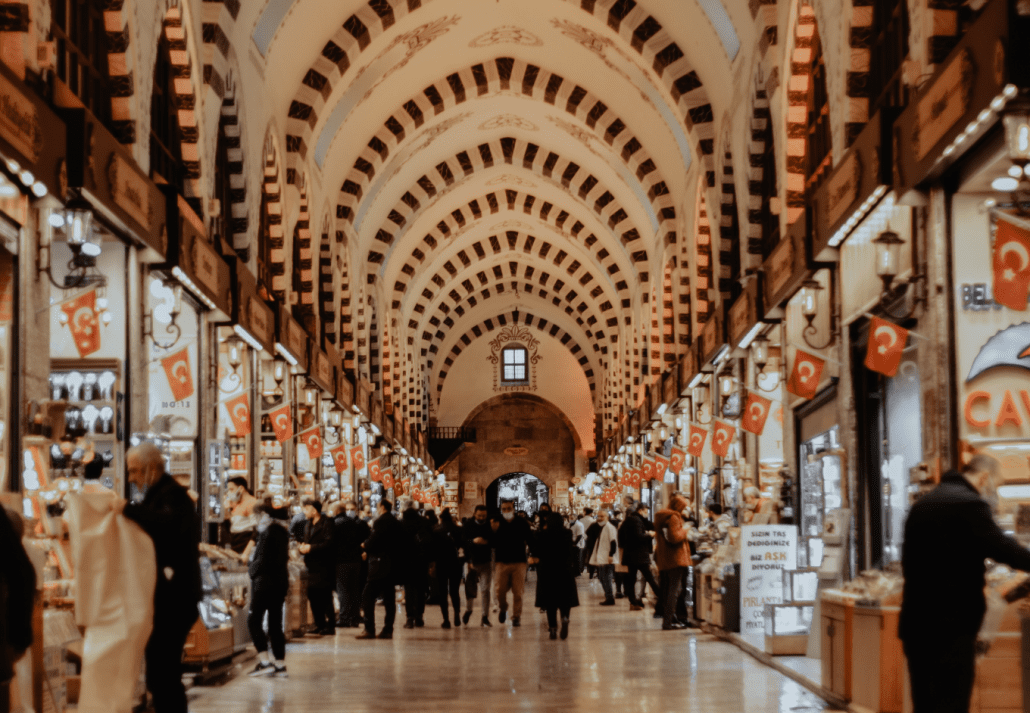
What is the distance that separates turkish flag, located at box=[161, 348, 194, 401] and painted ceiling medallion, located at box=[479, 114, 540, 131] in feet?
47.4

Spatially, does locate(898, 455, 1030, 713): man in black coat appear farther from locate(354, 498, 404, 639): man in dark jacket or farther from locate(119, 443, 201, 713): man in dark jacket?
locate(354, 498, 404, 639): man in dark jacket

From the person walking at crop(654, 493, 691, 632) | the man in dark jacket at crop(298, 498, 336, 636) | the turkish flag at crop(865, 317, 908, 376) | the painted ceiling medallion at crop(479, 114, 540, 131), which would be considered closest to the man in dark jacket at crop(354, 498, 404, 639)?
the man in dark jacket at crop(298, 498, 336, 636)

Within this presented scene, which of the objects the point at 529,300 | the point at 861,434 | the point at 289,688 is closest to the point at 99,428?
the point at 289,688

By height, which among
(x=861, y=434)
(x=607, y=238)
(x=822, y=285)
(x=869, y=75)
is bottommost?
(x=861, y=434)

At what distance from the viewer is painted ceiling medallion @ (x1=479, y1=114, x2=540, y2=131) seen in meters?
24.1

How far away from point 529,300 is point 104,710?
3473 centimetres

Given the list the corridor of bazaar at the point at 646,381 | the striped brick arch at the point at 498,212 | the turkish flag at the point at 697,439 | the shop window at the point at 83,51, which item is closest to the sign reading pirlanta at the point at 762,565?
the corridor of bazaar at the point at 646,381

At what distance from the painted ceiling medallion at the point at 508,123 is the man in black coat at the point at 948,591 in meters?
20.1

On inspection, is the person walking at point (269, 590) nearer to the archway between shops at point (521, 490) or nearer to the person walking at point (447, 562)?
the person walking at point (447, 562)

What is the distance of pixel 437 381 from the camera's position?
41.3 m

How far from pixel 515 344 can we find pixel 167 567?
3619 cm

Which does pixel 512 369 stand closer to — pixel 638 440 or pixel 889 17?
pixel 638 440

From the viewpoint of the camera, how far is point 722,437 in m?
15.0

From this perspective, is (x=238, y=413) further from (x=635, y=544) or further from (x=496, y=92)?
(x=496, y=92)
